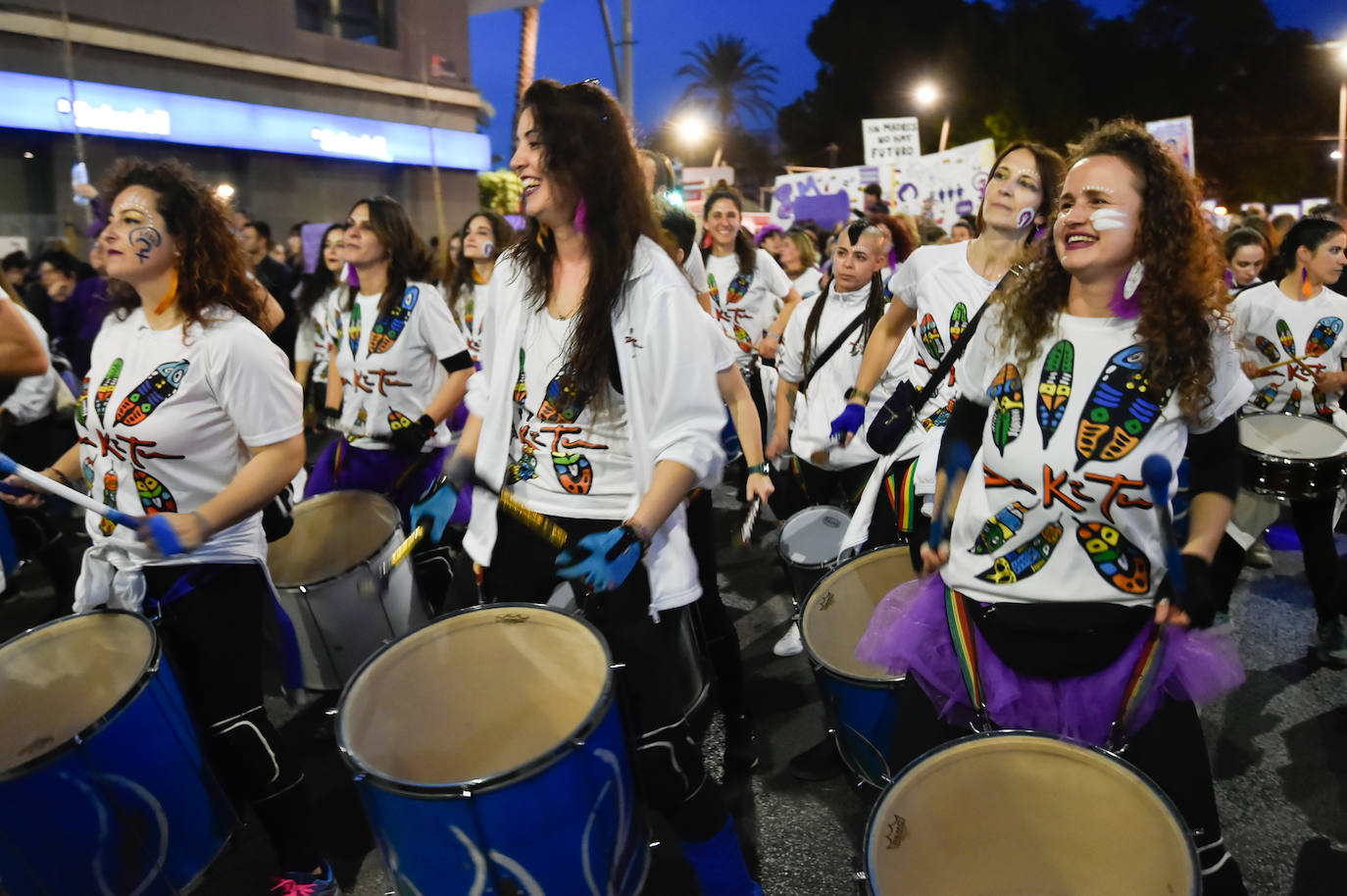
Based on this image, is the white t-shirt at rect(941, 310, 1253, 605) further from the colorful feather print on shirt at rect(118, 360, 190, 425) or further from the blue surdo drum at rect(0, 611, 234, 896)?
the colorful feather print on shirt at rect(118, 360, 190, 425)

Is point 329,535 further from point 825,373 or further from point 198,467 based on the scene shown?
point 825,373

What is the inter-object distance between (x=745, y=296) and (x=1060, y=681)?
472 cm

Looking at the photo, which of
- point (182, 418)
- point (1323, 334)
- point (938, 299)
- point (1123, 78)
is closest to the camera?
point (182, 418)

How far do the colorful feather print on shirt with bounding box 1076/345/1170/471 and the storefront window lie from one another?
18.5 meters

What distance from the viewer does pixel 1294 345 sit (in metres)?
4.62

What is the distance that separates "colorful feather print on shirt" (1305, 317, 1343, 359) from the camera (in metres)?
4.54

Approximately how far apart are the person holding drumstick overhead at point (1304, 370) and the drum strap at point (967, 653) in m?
2.75

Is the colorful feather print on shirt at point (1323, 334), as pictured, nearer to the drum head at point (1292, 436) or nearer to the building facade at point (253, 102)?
the drum head at point (1292, 436)

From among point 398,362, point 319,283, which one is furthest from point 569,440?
point 319,283

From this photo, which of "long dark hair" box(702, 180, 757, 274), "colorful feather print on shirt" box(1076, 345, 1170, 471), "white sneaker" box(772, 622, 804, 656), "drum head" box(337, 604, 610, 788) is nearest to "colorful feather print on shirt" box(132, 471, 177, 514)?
"drum head" box(337, 604, 610, 788)

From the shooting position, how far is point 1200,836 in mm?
1913

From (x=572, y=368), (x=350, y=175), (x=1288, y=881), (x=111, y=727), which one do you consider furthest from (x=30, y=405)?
(x=350, y=175)

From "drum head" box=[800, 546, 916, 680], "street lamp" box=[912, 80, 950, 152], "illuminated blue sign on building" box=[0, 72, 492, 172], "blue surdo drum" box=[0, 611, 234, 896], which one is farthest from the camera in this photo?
"street lamp" box=[912, 80, 950, 152]

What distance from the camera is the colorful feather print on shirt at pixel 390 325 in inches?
166
